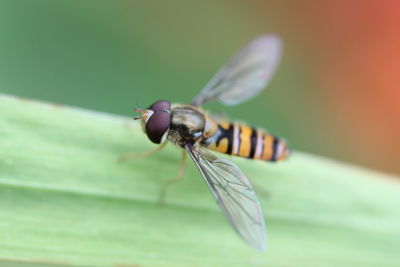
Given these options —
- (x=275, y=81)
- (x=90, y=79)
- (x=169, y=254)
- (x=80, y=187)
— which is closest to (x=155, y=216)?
(x=169, y=254)


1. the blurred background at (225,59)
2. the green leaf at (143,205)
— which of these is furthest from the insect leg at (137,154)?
the blurred background at (225,59)

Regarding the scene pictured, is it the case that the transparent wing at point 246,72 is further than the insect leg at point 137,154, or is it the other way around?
the transparent wing at point 246,72

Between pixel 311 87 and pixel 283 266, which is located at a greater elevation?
pixel 311 87

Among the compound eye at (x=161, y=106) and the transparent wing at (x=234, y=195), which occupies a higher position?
the compound eye at (x=161, y=106)

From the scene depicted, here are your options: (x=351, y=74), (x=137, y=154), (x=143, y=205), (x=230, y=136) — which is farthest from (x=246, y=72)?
(x=351, y=74)

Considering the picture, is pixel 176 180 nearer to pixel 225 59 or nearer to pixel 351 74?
pixel 225 59

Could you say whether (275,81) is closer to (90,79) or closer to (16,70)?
(90,79)

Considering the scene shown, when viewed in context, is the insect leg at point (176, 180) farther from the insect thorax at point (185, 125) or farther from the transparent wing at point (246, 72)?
the transparent wing at point (246, 72)
